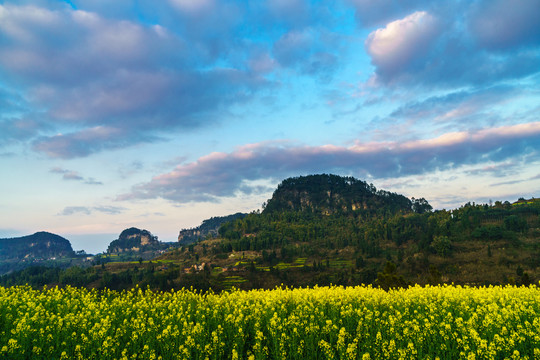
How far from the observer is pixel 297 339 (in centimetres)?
1251

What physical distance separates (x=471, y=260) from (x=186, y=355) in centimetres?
19164

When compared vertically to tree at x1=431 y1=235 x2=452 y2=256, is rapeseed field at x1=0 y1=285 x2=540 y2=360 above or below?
above

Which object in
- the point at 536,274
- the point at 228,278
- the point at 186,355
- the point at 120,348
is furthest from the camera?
the point at 228,278

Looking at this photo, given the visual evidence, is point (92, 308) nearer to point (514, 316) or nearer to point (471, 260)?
point (514, 316)

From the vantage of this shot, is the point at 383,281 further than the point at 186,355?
Yes

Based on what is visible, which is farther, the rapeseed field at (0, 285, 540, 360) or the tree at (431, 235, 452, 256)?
the tree at (431, 235, 452, 256)

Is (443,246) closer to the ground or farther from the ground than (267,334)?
closer to the ground

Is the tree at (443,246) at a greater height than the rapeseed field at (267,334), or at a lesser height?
lesser

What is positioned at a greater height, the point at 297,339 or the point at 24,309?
the point at 24,309

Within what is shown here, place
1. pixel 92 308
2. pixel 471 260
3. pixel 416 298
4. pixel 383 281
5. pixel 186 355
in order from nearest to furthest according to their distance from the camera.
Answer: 1. pixel 186 355
2. pixel 92 308
3. pixel 416 298
4. pixel 383 281
5. pixel 471 260

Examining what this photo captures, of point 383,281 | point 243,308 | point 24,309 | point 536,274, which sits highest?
point 24,309

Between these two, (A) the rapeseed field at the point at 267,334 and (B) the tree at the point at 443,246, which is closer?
(A) the rapeseed field at the point at 267,334

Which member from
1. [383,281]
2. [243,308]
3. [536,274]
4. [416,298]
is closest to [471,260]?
[536,274]

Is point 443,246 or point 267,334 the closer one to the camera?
point 267,334
